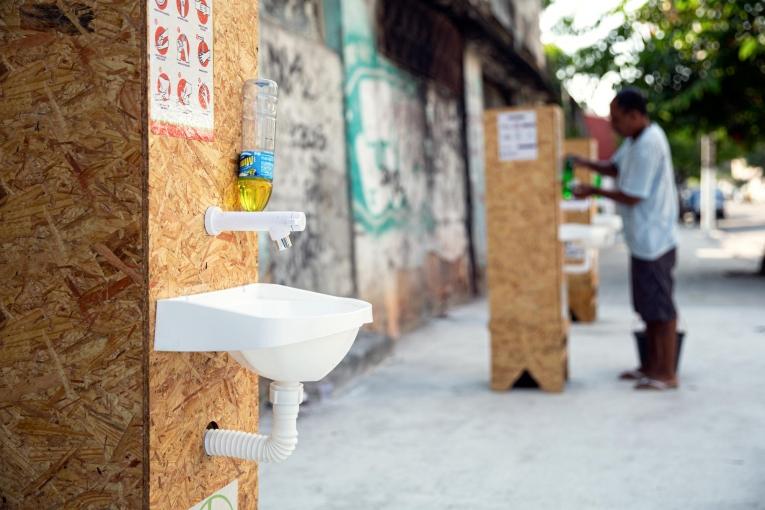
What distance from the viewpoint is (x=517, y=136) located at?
578 centimetres

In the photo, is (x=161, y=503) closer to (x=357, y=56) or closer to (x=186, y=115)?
(x=186, y=115)

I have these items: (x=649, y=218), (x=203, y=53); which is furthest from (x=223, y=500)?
(x=649, y=218)

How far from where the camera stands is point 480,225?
1191 centimetres

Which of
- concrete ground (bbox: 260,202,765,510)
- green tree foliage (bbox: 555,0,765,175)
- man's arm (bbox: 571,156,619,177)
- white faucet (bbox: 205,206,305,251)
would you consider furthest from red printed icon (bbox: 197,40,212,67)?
green tree foliage (bbox: 555,0,765,175)

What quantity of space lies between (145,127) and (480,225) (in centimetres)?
983

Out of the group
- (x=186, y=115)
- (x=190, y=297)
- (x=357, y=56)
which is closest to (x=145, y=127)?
(x=186, y=115)

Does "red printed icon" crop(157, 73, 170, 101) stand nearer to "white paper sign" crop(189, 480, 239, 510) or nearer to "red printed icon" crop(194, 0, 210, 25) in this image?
"red printed icon" crop(194, 0, 210, 25)

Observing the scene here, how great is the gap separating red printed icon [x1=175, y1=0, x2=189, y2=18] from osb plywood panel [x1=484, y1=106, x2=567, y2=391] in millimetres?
3617

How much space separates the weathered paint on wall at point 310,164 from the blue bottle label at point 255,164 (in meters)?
2.86

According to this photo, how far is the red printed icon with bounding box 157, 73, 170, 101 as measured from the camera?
7.72ft

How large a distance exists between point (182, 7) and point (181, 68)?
0.58ft

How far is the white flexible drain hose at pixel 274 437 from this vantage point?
2.50 m

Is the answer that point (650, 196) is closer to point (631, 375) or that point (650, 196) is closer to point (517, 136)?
point (517, 136)

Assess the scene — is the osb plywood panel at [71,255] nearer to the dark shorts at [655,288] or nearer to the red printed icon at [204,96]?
the red printed icon at [204,96]
